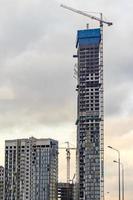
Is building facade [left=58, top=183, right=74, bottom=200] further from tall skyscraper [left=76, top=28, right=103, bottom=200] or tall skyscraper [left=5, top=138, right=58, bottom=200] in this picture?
tall skyscraper [left=76, top=28, right=103, bottom=200]

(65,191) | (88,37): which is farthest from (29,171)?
(88,37)

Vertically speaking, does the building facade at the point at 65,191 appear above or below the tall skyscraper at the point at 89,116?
below

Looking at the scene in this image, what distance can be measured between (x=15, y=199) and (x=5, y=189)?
5317 mm

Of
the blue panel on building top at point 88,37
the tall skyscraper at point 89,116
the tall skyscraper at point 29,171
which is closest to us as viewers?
the tall skyscraper at point 89,116

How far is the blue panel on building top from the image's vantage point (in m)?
193

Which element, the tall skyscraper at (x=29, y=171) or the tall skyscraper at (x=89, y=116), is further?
the tall skyscraper at (x=29, y=171)

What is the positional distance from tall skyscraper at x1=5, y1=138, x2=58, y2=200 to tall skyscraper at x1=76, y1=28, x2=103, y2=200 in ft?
60.3

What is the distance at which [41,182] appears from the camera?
176125 millimetres

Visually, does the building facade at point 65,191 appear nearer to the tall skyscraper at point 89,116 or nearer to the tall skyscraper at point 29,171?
the tall skyscraper at point 29,171

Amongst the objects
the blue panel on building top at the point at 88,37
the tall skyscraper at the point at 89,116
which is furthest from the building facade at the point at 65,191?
the blue panel on building top at the point at 88,37

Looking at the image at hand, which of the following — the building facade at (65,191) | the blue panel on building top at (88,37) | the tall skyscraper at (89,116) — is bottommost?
the building facade at (65,191)

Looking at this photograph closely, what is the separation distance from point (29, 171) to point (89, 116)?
2815cm

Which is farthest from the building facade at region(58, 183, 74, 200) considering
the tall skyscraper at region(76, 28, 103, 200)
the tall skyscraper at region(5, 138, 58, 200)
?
the tall skyscraper at region(76, 28, 103, 200)

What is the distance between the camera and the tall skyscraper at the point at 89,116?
489ft
